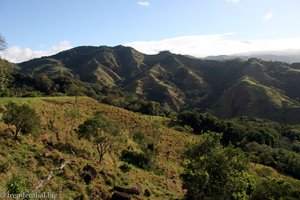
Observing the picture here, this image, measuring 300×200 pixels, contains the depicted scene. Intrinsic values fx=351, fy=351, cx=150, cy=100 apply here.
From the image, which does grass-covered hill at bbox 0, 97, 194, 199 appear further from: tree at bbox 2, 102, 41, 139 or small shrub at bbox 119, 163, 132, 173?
tree at bbox 2, 102, 41, 139

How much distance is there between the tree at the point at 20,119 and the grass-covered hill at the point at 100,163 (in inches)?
45.1

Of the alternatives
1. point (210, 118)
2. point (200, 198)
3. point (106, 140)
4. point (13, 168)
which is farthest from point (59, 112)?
point (210, 118)

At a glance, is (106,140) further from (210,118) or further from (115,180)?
(210,118)

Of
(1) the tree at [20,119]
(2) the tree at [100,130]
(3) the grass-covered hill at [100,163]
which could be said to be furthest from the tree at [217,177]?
(1) the tree at [20,119]

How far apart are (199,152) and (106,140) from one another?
17.0m

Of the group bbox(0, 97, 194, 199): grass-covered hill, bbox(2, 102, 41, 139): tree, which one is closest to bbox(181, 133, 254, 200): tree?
bbox(0, 97, 194, 199): grass-covered hill

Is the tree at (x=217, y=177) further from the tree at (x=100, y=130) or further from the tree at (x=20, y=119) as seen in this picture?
the tree at (x=20, y=119)

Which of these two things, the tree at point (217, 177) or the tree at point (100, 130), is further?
the tree at point (100, 130)

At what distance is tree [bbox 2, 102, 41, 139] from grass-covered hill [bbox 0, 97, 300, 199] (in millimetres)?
1144

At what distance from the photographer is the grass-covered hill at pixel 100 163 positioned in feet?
128

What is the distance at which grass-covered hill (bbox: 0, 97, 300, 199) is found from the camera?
3897cm

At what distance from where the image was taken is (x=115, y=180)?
48.2 meters

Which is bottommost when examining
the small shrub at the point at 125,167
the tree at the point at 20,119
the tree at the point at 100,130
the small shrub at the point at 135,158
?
the small shrub at the point at 135,158

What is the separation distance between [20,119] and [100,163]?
1407 centimetres
